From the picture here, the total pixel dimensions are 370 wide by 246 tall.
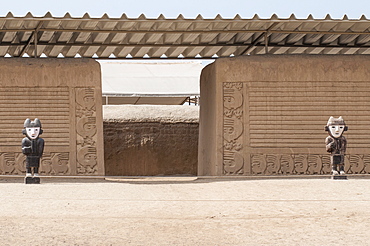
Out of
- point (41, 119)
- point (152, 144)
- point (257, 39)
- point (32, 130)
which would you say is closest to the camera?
point (32, 130)

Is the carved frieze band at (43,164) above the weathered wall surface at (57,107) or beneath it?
beneath

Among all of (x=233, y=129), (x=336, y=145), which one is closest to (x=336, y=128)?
(x=336, y=145)

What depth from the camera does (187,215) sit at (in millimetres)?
5910

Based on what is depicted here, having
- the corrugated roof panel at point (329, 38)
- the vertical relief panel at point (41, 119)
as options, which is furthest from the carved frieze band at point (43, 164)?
the corrugated roof panel at point (329, 38)

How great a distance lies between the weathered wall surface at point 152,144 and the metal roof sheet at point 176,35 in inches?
171

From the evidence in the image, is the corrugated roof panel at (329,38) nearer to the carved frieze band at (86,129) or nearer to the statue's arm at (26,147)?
the carved frieze band at (86,129)

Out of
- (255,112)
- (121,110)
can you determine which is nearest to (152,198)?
(255,112)

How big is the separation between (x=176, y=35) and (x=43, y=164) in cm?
313

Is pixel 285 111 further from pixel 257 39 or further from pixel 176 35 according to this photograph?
pixel 176 35

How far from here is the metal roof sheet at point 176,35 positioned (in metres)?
10.0

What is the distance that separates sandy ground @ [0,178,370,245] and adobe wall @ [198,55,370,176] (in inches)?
80.3

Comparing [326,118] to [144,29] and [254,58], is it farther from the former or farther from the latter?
[144,29]

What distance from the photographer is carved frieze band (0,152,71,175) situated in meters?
10.3

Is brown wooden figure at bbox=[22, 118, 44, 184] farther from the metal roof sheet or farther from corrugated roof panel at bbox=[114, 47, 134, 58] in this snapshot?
corrugated roof panel at bbox=[114, 47, 134, 58]
